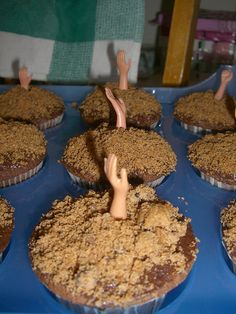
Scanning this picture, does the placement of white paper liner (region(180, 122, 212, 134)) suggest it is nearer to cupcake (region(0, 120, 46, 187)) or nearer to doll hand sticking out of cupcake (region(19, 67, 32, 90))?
cupcake (region(0, 120, 46, 187))

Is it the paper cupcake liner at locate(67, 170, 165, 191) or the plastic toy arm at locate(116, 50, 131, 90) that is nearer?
the paper cupcake liner at locate(67, 170, 165, 191)

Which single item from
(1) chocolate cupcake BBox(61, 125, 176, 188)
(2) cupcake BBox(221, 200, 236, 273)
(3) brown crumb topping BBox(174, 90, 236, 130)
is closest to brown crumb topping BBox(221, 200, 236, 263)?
(2) cupcake BBox(221, 200, 236, 273)

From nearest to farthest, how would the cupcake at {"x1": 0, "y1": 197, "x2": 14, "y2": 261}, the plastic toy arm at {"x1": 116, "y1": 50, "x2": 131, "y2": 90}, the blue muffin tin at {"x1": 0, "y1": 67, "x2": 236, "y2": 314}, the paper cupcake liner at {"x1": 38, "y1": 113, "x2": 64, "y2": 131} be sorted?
the blue muffin tin at {"x1": 0, "y1": 67, "x2": 236, "y2": 314} → the cupcake at {"x1": 0, "y1": 197, "x2": 14, "y2": 261} → the plastic toy arm at {"x1": 116, "y1": 50, "x2": 131, "y2": 90} → the paper cupcake liner at {"x1": 38, "y1": 113, "x2": 64, "y2": 131}

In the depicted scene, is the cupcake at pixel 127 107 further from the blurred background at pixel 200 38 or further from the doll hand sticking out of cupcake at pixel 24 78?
the blurred background at pixel 200 38

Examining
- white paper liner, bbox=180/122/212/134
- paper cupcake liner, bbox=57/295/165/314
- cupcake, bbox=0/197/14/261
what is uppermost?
white paper liner, bbox=180/122/212/134

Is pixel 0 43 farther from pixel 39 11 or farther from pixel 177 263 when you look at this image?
pixel 177 263

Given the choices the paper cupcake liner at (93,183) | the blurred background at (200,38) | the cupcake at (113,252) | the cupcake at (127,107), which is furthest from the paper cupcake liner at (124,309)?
the blurred background at (200,38)
